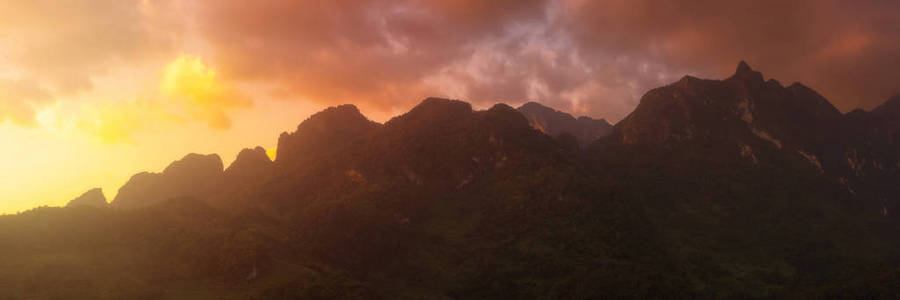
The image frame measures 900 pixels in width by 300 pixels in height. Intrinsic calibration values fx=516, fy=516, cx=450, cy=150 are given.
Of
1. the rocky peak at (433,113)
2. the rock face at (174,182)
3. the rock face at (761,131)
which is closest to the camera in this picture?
the rocky peak at (433,113)

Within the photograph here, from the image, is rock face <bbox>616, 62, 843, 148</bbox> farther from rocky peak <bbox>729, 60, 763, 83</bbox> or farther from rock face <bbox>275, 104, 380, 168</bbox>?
rock face <bbox>275, 104, 380, 168</bbox>

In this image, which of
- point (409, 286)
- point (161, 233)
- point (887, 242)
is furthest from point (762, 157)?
point (161, 233)

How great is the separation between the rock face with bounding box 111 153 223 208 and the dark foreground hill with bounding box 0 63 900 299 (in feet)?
1.64

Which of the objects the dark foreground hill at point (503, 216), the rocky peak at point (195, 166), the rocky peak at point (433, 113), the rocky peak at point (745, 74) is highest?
the rocky peak at point (745, 74)

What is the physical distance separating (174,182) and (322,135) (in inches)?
1877

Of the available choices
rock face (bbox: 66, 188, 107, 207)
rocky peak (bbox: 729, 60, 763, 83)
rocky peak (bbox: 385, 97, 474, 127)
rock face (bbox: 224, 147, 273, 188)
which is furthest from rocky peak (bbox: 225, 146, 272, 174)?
rocky peak (bbox: 729, 60, 763, 83)

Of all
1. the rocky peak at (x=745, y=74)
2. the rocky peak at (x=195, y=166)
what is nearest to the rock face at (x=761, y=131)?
the rocky peak at (x=745, y=74)

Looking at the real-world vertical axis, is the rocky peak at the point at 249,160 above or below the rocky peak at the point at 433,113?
below

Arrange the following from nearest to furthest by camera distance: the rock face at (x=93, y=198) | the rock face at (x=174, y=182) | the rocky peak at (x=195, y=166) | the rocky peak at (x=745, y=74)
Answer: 1. the rock face at (x=174, y=182)
2. the rock face at (x=93, y=198)
3. the rocky peak at (x=195, y=166)
4. the rocky peak at (x=745, y=74)

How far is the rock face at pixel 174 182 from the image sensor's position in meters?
152

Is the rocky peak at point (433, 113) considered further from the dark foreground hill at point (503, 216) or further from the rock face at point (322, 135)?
the rock face at point (322, 135)

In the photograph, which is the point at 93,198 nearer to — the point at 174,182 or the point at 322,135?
the point at 174,182

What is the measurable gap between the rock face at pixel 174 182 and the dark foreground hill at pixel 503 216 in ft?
1.64

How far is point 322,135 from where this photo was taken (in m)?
155
